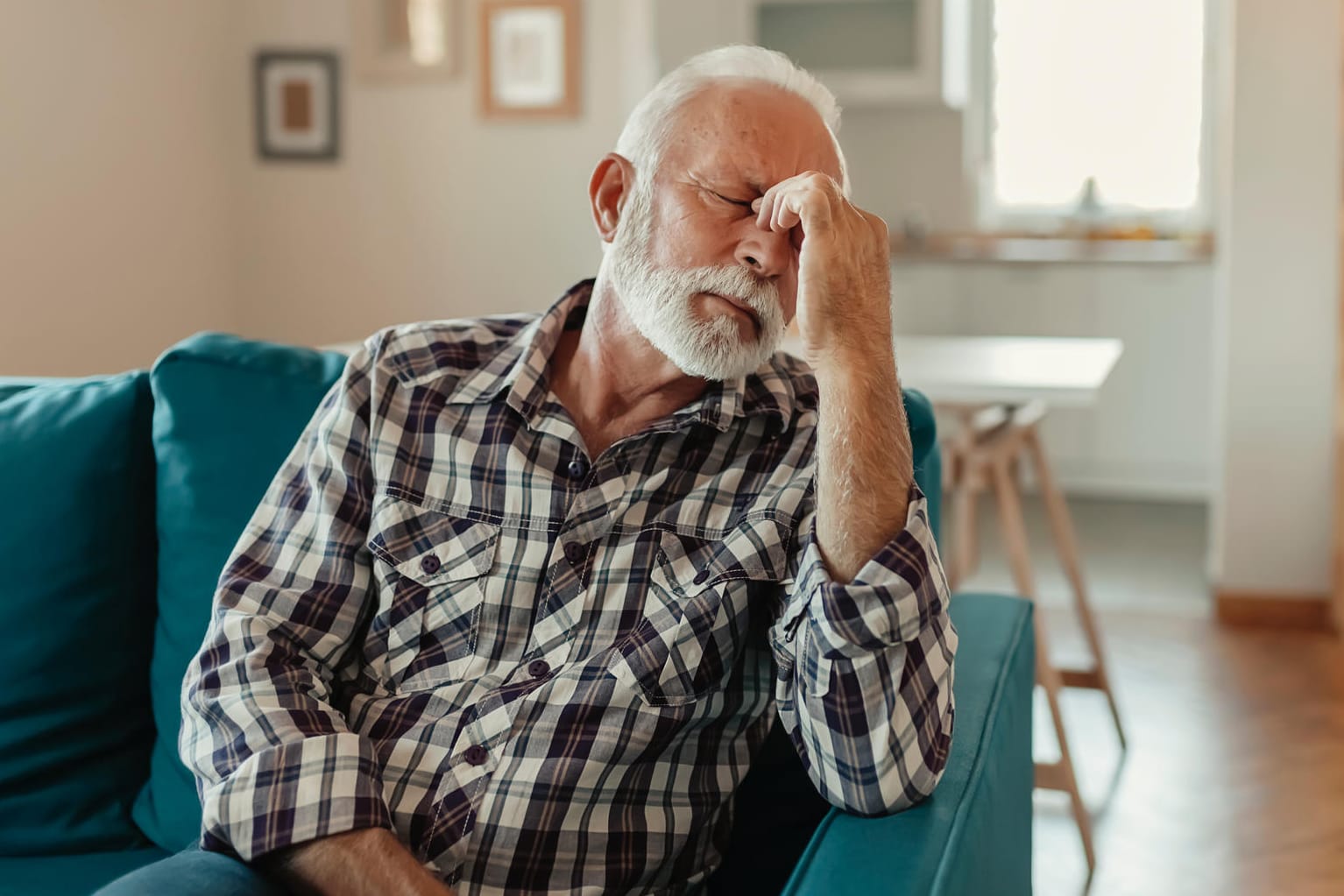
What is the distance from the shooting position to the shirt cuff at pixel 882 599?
113 cm

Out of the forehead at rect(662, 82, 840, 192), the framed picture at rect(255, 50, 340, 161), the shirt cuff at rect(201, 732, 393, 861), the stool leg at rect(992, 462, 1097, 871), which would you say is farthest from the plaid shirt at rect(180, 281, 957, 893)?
the framed picture at rect(255, 50, 340, 161)

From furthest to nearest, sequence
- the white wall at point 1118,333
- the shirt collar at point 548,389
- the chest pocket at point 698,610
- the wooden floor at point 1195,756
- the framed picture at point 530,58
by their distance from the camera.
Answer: the white wall at point 1118,333 → the framed picture at point 530,58 → the wooden floor at point 1195,756 → the shirt collar at point 548,389 → the chest pocket at point 698,610

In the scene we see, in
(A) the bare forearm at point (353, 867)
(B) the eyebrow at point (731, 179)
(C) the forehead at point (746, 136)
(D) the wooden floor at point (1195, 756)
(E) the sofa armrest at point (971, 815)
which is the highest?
(C) the forehead at point (746, 136)

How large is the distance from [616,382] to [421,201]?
3144mm

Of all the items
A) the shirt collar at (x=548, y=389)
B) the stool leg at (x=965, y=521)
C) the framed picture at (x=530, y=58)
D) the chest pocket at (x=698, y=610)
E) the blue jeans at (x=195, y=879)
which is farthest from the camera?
the framed picture at (x=530, y=58)

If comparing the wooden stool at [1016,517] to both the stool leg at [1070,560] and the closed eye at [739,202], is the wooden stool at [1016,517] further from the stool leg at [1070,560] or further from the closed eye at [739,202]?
the closed eye at [739,202]

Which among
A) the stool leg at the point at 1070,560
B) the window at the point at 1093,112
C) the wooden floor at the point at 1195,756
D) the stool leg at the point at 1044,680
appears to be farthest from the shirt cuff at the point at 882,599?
the window at the point at 1093,112

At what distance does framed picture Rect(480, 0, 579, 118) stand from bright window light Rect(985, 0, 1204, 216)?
275 cm

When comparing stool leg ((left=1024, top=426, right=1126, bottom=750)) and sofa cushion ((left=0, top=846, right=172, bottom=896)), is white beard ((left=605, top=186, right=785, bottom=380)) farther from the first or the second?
stool leg ((left=1024, top=426, right=1126, bottom=750))

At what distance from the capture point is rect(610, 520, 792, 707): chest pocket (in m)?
1.26

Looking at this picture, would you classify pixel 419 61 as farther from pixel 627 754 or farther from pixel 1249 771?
pixel 627 754

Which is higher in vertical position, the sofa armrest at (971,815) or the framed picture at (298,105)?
the framed picture at (298,105)

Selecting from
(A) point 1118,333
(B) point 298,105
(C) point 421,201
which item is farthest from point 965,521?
(A) point 1118,333

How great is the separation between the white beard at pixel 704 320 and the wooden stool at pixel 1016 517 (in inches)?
47.7
